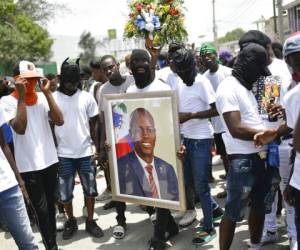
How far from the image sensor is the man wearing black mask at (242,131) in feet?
10.8

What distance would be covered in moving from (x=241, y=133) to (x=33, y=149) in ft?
6.16

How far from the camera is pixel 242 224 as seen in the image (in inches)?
187

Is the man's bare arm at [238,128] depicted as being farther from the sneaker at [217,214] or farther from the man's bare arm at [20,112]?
the sneaker at [217,214]

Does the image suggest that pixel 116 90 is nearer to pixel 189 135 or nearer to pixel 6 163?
pixel 189 135

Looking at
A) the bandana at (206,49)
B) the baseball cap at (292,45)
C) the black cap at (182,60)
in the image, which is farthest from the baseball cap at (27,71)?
the bandana at (206,49)

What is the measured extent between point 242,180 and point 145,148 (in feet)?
→ 3.81

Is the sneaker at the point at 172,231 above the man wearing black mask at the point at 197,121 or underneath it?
underneath

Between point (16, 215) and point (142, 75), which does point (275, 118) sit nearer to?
point (142, 75)

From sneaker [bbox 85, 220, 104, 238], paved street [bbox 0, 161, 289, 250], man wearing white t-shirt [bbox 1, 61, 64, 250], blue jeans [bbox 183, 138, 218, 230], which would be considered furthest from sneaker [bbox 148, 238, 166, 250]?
man wearing white t-shirt [bbox 1, 61, 64, 250]

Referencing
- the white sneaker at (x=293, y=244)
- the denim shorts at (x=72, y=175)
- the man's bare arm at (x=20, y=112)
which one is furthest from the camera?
the denim shorts at (x=72, y=175)

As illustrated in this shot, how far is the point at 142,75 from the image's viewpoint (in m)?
4.24

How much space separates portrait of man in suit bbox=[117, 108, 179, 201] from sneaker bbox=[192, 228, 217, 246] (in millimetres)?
553

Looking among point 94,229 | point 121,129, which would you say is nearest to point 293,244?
point 121,129

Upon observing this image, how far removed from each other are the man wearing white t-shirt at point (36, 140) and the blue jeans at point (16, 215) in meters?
0.81
